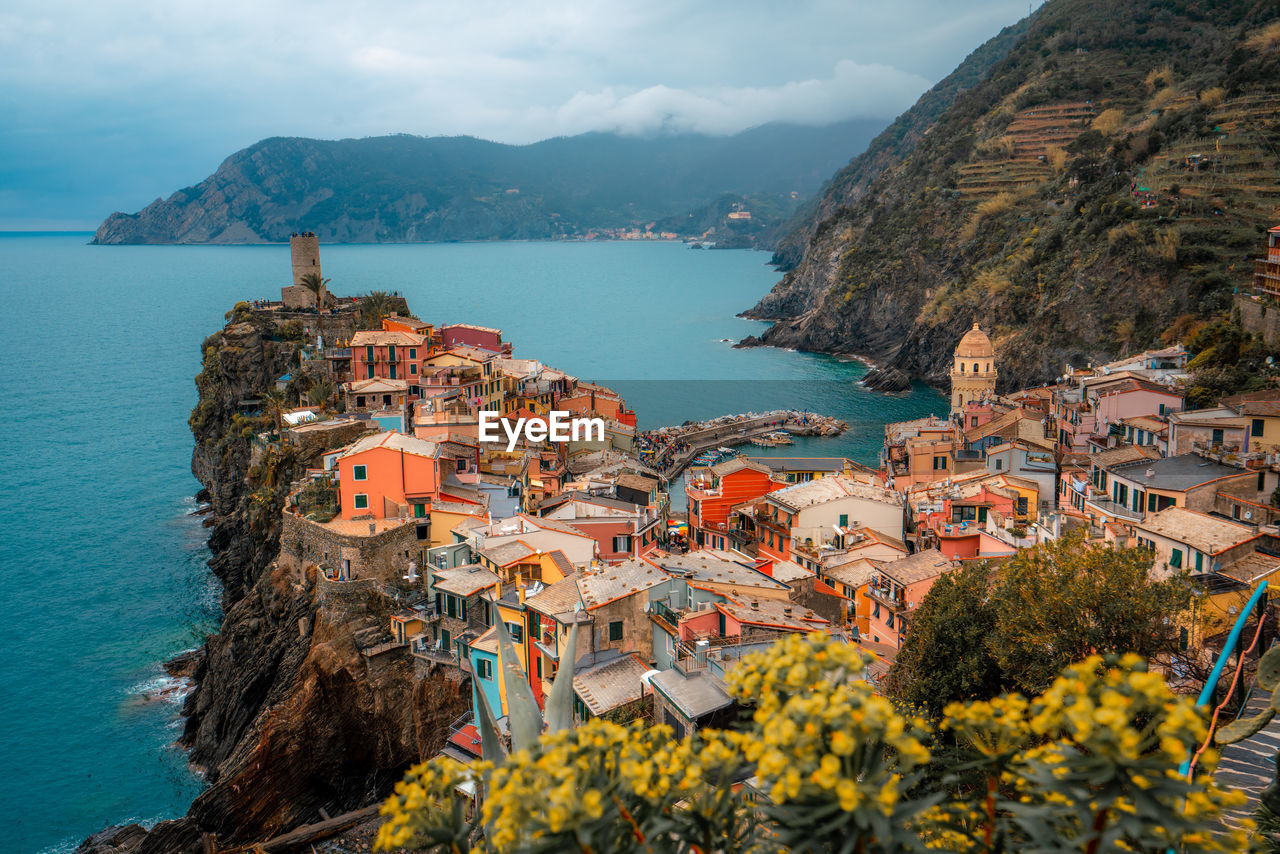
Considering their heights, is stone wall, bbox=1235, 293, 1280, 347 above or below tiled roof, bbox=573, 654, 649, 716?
above

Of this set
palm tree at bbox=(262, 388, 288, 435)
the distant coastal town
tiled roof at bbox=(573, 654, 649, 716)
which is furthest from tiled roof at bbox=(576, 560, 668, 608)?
palm tree at bbox=(262, 388, 288, 435)

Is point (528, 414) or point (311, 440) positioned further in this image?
point (528, 414)

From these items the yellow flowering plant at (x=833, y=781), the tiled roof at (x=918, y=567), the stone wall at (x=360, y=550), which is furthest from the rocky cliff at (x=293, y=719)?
the yellow flowering plant at (x=833, y=781)

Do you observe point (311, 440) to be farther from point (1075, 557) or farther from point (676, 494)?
point (1075, 557)

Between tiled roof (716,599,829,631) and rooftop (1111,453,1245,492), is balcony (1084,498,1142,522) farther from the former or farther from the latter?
tiled roof (716,599,829,631)

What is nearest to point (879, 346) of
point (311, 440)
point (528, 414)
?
point (528, 414)

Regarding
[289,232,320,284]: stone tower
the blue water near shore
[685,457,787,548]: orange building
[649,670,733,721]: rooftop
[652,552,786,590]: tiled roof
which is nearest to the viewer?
[649,670,733,721]: rooftop

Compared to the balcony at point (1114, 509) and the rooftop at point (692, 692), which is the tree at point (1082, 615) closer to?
the rooftop at point (692, 692)
